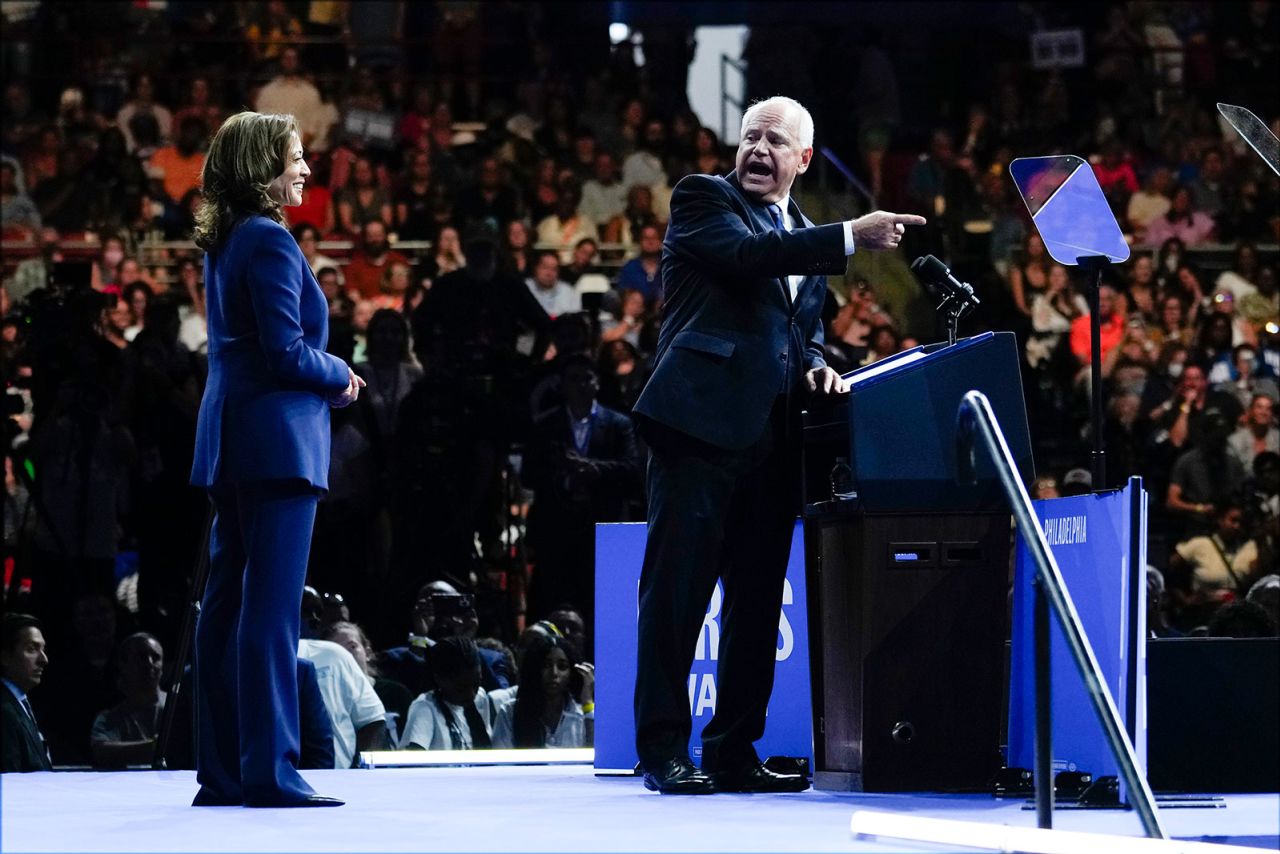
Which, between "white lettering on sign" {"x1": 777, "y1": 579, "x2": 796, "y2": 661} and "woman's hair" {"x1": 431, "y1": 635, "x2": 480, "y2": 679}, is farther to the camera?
"woman's hair" {"x1": 431, "y1": 635, "x2": 480, "y2": 679}

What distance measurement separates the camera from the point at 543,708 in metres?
7.82

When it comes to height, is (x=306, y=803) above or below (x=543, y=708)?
above

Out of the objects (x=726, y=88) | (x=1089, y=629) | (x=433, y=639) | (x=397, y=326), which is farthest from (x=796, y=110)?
(x=726, y=88)

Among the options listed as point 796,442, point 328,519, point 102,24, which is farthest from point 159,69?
point 796,442

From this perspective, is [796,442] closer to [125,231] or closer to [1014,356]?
[1014,356]

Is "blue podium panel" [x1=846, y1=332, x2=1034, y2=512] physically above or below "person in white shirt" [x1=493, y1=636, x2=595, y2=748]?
above

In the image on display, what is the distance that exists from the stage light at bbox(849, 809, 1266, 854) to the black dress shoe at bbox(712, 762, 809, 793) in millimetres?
893

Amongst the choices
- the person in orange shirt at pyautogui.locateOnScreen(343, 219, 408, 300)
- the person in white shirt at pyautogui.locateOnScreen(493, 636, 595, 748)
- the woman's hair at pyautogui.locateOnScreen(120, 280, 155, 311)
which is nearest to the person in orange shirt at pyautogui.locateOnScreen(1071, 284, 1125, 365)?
the person in orange shirt at pyautogui.locateOnScreen(343, 219, 408, 300)

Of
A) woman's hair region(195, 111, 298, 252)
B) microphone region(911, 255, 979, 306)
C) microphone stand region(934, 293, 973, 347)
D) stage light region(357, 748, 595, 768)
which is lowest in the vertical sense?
stage light region(357, 748, 595, 768)

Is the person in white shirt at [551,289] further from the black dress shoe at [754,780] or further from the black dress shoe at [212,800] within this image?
the black dress shoe at [212,800]

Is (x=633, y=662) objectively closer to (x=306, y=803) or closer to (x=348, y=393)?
(x=306, y=803)

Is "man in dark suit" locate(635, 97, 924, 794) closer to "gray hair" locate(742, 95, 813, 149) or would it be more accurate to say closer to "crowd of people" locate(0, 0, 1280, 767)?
"gray hair" locate(742, 95, 813, 149)

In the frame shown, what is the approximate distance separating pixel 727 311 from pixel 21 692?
13.8ft

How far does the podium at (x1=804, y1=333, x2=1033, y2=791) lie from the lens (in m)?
4.64
